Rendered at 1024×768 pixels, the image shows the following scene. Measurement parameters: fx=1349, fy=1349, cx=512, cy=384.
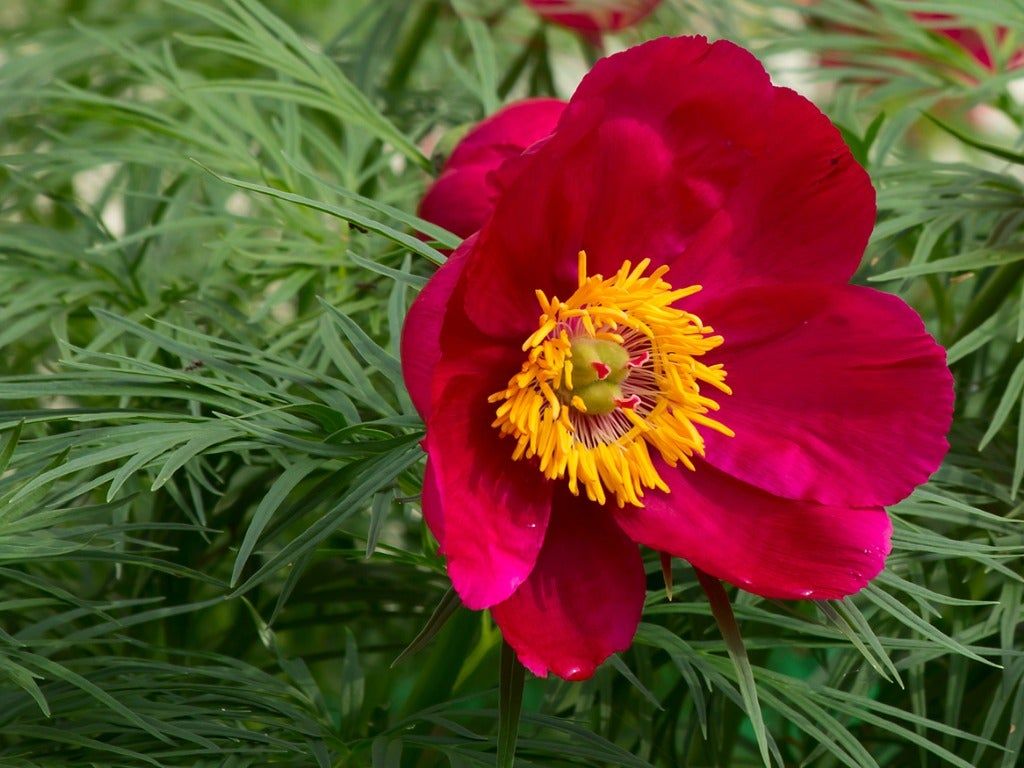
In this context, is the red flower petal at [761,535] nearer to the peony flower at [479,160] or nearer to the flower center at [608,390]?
the flower center at [608,390]

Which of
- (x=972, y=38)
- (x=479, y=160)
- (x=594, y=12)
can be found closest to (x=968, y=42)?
(x=972, y=38)

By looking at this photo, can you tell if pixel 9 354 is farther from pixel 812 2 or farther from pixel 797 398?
pixel 812 2

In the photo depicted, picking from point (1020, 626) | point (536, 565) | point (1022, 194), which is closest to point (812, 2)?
point (1022, 194)

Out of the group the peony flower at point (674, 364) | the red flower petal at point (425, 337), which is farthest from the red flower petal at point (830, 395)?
the red flower petal at point (425, 337)

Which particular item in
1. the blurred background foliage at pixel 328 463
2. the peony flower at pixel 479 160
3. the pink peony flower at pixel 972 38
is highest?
the peony flower at pixel 479 160

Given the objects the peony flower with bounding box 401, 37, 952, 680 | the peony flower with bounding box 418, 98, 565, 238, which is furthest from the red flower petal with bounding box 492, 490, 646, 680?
the peony flower with bounding box 418, 98, 565, 238

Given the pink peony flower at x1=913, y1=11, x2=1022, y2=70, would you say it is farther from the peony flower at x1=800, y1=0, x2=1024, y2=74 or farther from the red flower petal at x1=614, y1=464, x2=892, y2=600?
the red flower petal at x1=614, y1=464, x2=892, y2=600
